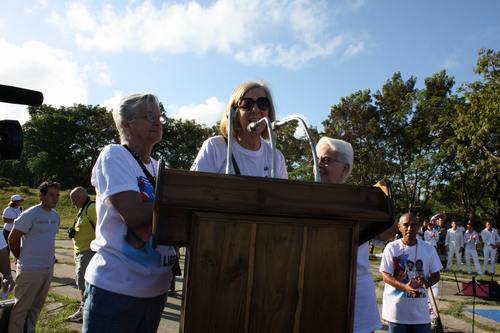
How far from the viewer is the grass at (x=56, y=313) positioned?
17.4 ft

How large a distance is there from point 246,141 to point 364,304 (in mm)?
1186

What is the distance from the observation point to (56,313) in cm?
605

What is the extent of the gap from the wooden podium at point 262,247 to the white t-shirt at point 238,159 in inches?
24.1

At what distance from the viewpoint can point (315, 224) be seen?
1467 millimetres

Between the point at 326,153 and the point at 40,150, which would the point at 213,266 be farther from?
the point at 40,150

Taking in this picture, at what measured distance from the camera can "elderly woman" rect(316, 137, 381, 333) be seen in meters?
2.46

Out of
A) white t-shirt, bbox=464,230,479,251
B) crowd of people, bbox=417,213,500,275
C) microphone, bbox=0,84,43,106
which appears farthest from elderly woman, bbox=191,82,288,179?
white t-shirt, bbox=464,230,479,251

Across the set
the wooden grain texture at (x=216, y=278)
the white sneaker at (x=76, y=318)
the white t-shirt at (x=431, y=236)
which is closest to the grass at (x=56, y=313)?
the white sneaker at (x=76, y=318)

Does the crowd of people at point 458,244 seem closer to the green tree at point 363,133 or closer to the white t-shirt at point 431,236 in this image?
the white t-shirt at point 431,236

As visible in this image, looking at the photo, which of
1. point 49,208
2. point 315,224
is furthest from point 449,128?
point 315,224

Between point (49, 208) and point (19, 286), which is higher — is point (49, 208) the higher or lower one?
the higher one

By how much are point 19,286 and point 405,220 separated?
4.43 m

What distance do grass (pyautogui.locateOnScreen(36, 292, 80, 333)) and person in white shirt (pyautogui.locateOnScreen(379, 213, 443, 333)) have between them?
3.73 meters

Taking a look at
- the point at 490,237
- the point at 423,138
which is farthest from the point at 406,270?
the point at 423,138
